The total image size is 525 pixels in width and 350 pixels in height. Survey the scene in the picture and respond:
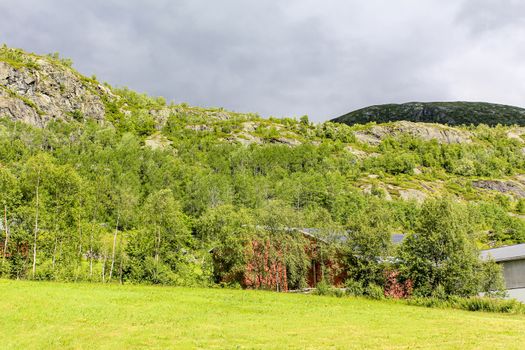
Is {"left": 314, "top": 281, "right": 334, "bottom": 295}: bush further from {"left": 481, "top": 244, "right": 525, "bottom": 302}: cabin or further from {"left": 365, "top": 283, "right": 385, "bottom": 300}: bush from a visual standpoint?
{"left": 481, "top": 244, "right": 525, "bottom": 302}: cabin

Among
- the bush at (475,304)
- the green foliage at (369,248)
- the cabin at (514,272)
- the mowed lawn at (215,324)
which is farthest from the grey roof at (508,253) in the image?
the mowed lawn at (215,324)

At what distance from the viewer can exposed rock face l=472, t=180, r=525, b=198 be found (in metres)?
194

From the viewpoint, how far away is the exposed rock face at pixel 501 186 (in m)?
194

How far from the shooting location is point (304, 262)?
49.4 meters

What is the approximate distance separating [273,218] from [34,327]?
31.5m

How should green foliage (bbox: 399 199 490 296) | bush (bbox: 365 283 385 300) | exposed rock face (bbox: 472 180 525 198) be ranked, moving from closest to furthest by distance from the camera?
green foliage (bbox: 399 199 490 296)
bush (bbox: 365 283 385 300)
exposed rock face (bbox: 472 180 525 198)

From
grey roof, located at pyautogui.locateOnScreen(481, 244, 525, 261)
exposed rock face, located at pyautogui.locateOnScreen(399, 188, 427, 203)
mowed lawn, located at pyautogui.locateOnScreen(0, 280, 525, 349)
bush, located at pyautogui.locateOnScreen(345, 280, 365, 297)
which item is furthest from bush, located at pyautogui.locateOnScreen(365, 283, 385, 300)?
exposed rock face, located at pyautogui.locateOnScreen(399, 188, 427, 203)

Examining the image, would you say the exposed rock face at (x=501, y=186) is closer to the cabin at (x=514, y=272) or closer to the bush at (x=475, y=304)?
the cabin at (x=514, y=272)

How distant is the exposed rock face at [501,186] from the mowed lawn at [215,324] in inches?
7251

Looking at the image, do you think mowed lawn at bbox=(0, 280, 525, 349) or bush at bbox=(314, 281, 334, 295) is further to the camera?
bush at bbox=(314, 281, 334, 295)

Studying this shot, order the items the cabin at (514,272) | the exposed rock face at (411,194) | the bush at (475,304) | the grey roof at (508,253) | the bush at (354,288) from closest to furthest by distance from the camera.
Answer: the bush at (475,304) < the bush at (354,288) < the cabin at (514,272) < the grey roof at (508,253) < the exposed rock face at (411,194)

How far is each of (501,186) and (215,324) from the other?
207190 mm

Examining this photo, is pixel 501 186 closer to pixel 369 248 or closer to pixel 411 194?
pixel 411 194

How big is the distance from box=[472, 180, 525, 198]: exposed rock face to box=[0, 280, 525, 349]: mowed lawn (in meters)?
184
